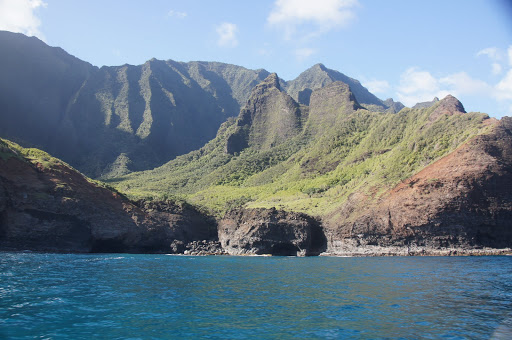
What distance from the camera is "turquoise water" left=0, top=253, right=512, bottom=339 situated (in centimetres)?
1752

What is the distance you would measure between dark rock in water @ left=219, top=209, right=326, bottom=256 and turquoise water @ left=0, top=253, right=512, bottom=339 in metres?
46.9

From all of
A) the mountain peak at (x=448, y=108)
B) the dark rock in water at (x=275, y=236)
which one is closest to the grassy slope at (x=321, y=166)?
the mountain peak at (x=448, y=108)

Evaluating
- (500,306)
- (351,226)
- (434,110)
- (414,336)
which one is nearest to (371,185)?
(351,226)

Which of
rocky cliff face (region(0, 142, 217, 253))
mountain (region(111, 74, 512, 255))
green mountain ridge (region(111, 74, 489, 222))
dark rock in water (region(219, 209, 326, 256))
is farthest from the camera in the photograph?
green mountain ridge (region(111, 74, 489, 222))

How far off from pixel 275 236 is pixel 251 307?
62.0 metres

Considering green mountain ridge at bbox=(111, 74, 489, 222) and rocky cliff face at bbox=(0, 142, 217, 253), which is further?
green mountain ridge at bbox=(111, 74, 489, 222)

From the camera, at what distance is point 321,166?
139500 mm

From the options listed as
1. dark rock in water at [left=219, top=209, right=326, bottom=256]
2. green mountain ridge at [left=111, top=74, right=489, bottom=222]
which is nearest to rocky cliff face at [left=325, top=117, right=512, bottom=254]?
dark rock in water at [left=219, top=209, right=326, bottom=256]

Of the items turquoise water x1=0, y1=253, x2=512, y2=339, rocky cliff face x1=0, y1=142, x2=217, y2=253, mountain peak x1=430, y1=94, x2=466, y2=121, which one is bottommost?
turquoise water x1=0, y1=253, x2=512, y2=339

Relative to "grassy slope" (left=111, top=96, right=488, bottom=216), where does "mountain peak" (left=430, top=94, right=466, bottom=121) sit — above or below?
above

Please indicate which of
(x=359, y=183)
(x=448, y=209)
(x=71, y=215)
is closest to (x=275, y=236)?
(x=359, y=183)

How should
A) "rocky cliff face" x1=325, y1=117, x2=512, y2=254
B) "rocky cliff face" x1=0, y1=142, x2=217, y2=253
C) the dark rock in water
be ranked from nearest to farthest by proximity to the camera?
1. "rocky cliff face" x1=0, y1=142, x2=217, y2=253
2. "rocky cliff face" x1=325, y1=117, x2=512, y2=254
3. the dark rock in water

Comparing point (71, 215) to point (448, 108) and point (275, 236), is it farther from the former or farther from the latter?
point (448, 108)

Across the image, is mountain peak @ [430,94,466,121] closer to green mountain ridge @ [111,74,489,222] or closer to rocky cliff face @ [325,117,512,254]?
green mountain ridge @ [111,74,489,222]
